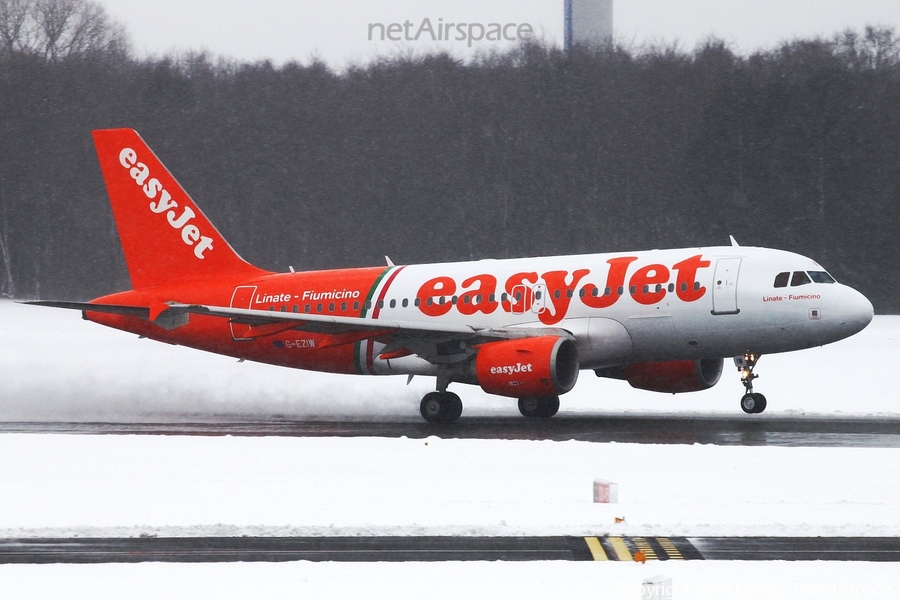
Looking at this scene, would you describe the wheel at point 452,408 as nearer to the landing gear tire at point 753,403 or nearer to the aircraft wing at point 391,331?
the aircraft wing at point 391,331

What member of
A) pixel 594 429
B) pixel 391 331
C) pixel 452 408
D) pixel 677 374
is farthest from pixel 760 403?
pixel 391 331

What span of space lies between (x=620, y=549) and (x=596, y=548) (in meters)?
0.23

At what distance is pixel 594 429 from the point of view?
21297 mm

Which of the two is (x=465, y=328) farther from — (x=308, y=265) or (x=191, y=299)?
(x=308, y=265)

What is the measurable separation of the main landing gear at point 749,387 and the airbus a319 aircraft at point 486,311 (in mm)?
44

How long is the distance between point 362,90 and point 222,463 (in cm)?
5939

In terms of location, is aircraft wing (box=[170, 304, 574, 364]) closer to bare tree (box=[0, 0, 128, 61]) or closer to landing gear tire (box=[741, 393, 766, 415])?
landing gear tire (box=[741, 393, 766, 415])

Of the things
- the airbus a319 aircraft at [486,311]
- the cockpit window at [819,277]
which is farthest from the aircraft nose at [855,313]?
the cockpit window at [819,277]

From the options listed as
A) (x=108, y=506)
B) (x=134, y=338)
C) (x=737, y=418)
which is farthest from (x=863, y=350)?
(x=108, y=506)

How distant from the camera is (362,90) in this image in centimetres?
7312

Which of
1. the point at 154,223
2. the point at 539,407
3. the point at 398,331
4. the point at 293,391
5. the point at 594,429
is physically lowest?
the point at 594,429

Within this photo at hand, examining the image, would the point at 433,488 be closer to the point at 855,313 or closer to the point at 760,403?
the point at 760,403

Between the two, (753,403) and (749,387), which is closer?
(753,403)

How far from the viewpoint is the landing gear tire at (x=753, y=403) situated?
866 inches
